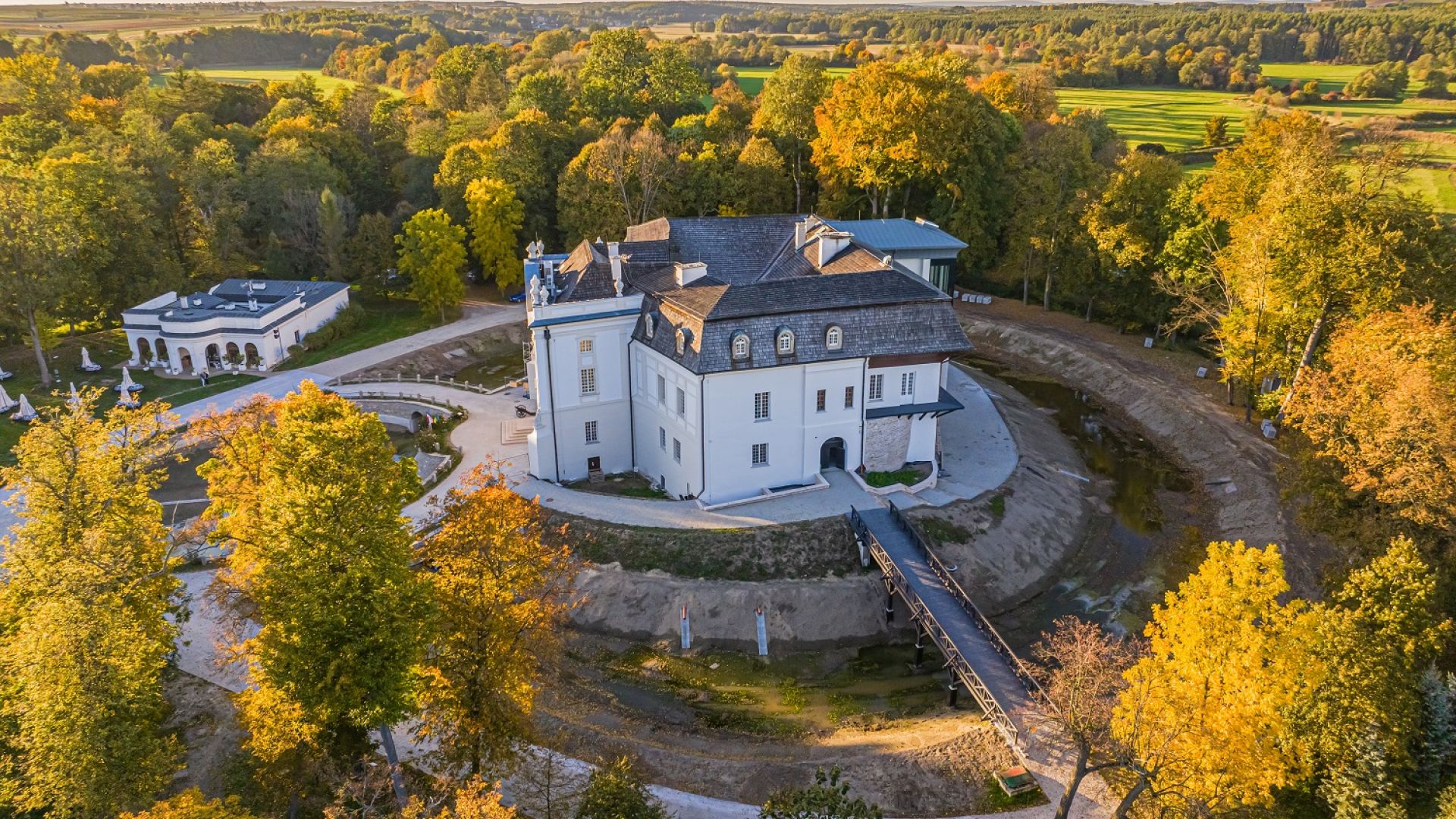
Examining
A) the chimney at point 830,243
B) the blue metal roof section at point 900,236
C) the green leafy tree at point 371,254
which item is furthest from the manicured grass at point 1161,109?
the green leafy tree at point 371,254

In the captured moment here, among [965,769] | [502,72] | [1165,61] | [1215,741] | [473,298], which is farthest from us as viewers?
[1165,61]

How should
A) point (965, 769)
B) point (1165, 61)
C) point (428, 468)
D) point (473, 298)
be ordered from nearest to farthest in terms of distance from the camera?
1. point (965, 769)
2. point (428, 468)
3. point (473, 298)
4. point (1165, 61)

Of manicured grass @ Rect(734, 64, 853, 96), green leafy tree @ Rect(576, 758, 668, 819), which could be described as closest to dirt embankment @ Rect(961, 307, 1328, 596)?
green leafy tree @ Rect(576, 758, 668, 819)

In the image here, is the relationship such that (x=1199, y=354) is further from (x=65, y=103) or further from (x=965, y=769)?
(x=65, y=103)

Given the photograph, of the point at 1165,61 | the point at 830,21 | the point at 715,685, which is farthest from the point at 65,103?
the point at 830,21

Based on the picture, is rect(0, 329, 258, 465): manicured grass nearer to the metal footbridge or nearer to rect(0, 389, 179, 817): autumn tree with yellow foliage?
rect(0, 389, 179, 817): autumn tree with yellow foliage

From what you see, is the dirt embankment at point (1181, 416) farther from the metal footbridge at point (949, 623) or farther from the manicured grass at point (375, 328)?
the manicured grass at point (375, 328)

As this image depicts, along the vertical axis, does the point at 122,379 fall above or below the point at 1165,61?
below
